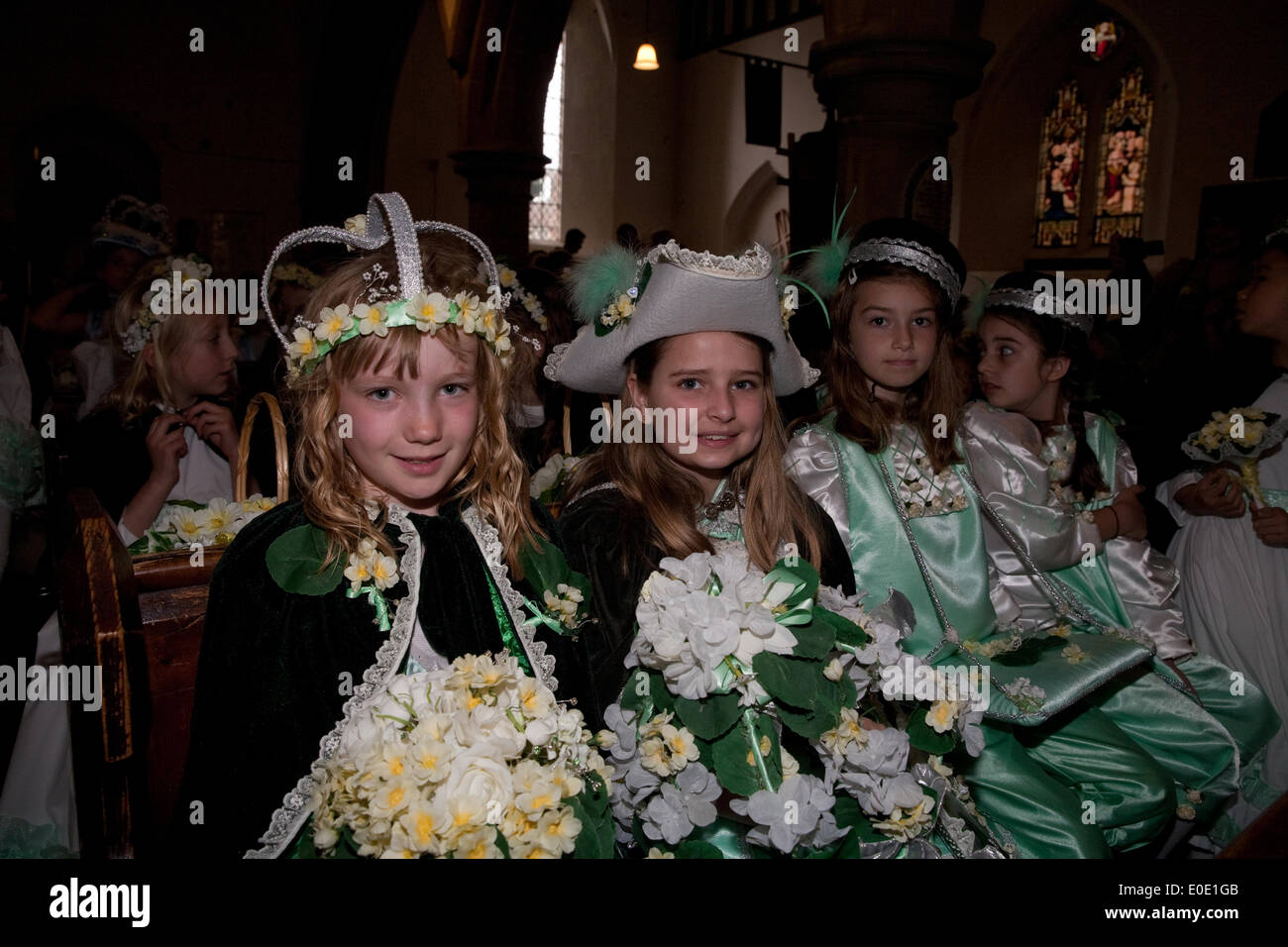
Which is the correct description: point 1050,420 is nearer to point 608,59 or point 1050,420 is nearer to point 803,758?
point 803,758

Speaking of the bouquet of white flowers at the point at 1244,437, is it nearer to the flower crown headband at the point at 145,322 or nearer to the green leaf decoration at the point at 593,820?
the green leaf decoration at the point at 593,820

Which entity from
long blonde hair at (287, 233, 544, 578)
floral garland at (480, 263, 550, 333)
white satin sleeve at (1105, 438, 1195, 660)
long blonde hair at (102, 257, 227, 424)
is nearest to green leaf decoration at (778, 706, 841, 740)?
long blonde hair at (287, 233, 544, 578)

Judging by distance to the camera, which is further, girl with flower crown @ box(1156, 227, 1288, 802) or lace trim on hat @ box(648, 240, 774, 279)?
girl with flower crown @ box(1156, 227, 1288, 802)

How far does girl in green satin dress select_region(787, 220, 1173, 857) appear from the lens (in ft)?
7.78

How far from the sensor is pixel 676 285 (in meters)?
2.08

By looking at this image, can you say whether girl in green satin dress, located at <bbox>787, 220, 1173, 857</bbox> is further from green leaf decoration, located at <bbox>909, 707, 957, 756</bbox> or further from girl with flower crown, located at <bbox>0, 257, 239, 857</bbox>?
girl with flower crown, located at <bbox>0, 257, 239, 857</bbox>

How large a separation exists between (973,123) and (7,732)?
13673 millimetres

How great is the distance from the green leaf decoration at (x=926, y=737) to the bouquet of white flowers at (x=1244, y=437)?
2042 mm

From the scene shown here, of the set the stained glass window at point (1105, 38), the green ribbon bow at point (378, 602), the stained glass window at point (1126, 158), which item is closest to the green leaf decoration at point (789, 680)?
the green ribbon bow at point (378, 602)

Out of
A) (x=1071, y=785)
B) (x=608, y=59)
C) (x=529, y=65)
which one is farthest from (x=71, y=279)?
(x=608, y=59)

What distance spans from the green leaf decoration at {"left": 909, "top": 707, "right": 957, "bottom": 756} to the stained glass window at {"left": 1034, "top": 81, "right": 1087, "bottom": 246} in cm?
1335

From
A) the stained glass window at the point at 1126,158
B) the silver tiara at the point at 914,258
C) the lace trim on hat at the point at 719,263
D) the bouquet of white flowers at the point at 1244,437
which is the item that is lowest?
the bouquet of white flowers at the point at 1244,437

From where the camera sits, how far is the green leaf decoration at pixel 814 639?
59.8 inches

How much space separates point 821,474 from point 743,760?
135 centimetres
